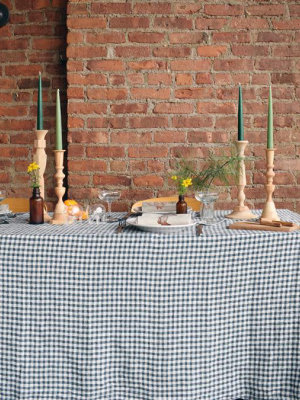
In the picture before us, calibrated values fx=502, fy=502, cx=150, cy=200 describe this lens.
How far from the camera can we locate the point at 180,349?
1.56m

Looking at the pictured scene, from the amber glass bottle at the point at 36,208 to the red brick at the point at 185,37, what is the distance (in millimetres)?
1389

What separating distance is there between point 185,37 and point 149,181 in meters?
0.81

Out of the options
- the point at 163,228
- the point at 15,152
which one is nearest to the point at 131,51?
the point at 15,152

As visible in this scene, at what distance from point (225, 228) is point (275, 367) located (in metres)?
0.47

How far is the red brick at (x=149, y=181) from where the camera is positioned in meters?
2.82

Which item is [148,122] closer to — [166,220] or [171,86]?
[171,86]

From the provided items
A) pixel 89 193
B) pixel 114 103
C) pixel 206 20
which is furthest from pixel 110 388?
pixel 206 20

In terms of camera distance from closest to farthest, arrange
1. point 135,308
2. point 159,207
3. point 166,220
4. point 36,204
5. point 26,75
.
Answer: point 135,308 → point 166,220 → point 36,204 → point 159,207 → point 26,75

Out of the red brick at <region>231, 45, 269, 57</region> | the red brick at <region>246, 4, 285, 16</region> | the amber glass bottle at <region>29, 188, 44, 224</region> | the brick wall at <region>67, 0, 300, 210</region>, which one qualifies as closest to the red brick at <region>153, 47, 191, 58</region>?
the brick wall at <region>67, 0, 300, 210</region>

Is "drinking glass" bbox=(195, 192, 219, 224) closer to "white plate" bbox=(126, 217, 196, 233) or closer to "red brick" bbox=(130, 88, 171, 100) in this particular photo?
"white plate" bbox=(126, 217, 196, 233)

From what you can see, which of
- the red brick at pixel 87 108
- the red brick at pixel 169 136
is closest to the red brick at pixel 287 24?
the red brick at pixel 169 136

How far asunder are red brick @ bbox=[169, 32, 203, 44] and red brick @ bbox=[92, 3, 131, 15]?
28 centimetres

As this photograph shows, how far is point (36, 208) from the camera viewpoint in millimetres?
1772

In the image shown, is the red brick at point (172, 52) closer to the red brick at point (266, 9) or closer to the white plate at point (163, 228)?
the red brick at point (266, 9)
